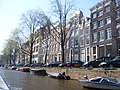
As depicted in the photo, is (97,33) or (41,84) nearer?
(41,84)

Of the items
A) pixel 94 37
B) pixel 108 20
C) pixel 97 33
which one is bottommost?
pixel 94 37

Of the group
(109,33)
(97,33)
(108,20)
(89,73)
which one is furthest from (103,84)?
(97,33)

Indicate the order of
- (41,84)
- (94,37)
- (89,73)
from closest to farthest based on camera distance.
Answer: (41,84) → (89,73) → (94,37)

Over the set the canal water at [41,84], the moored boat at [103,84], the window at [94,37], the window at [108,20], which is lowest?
the canal water at [41,84]

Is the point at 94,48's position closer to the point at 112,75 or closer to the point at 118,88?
the point at 112,75

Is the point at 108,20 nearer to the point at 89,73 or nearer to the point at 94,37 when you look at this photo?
the point at 94,37

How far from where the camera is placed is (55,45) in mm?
91125

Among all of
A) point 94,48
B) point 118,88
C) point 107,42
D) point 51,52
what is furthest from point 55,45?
point 118,88

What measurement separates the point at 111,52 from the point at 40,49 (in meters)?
63.8

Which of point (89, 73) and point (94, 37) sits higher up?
point (94, 37)

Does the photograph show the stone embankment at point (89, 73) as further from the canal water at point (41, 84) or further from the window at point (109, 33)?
the window at point (109, 33)

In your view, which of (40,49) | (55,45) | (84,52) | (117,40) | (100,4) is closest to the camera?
(117,40)

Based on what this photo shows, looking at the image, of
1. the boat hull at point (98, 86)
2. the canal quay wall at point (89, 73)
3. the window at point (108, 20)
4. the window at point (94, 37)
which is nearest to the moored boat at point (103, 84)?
the boat hull at point (98, 86)

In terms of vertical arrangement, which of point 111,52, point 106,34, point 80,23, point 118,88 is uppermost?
point 80,23
